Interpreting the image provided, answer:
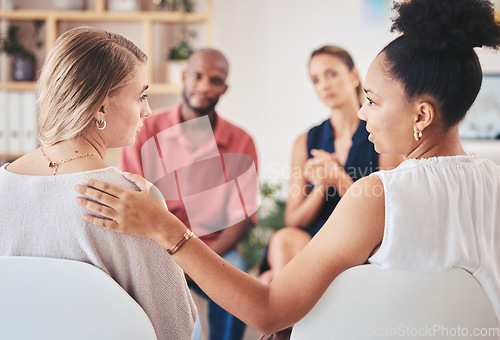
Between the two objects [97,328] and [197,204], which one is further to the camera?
[197,204]

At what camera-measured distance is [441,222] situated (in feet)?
2.83

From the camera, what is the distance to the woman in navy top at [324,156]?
183cm

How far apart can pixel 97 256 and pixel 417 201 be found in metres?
0.57

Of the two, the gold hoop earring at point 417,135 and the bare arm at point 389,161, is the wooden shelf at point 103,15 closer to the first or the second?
the bare arm at point 389,161

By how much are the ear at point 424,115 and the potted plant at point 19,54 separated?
316cm

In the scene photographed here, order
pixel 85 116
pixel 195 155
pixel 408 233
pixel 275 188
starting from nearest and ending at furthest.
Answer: pixel 408 233, pixel 85 116, pixel 195 155, pixel 275 188

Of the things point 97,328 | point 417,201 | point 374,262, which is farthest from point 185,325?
point 417,201

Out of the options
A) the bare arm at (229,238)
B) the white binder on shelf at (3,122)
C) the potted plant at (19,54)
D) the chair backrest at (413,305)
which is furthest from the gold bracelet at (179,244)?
the potted plant at (19,54)

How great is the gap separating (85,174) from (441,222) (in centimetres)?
64

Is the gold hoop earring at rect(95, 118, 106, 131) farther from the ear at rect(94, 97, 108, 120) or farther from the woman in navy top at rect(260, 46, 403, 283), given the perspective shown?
the woman in navy top at rect(260, 46, 403, 283)

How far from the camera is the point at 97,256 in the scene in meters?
0.90

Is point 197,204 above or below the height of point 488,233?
below

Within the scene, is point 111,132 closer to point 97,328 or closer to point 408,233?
point 97,328

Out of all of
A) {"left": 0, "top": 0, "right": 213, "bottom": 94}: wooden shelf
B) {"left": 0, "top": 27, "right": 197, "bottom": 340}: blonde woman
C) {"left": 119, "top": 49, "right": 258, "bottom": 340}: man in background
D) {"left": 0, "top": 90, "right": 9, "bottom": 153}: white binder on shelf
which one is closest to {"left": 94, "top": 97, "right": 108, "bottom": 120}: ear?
{"left": 0, "top": 27, "right": 197, "bottom": 340}: blonde woman
